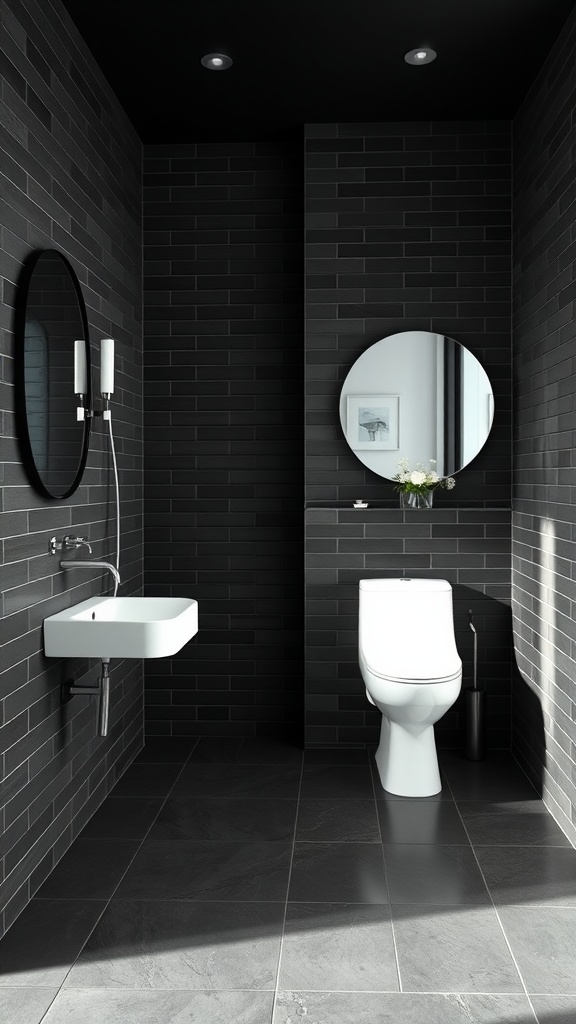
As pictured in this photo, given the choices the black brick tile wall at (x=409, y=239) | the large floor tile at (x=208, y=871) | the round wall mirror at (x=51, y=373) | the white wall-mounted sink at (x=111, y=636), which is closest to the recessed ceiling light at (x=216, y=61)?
the black brick tile wall at (x=409, y=239)

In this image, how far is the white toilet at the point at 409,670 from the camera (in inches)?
124

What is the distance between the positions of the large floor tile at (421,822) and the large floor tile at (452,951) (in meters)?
0.46

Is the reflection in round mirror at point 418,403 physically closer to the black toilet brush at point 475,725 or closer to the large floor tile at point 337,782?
the black toilet brush at point 475,725

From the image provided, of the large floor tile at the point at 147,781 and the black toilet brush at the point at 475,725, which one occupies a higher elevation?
the black toilet brush at the point at 475,725

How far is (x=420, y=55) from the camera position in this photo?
3236 millimetres

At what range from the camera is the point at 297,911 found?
7.96 ft

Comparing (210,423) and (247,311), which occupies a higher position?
(247,311)

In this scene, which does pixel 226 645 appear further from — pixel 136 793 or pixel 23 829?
pixel 23 829

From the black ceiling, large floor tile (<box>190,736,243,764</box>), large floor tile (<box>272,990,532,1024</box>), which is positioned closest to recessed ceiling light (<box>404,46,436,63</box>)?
the black ceiling

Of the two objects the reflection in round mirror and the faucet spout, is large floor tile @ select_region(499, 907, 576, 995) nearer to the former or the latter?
the faucet spout

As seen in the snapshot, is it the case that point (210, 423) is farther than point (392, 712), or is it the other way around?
point (210, 423)

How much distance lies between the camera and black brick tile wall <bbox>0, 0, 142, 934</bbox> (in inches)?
93.1

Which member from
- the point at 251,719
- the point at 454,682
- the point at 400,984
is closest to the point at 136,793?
the point at 251,719

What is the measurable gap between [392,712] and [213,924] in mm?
1124
